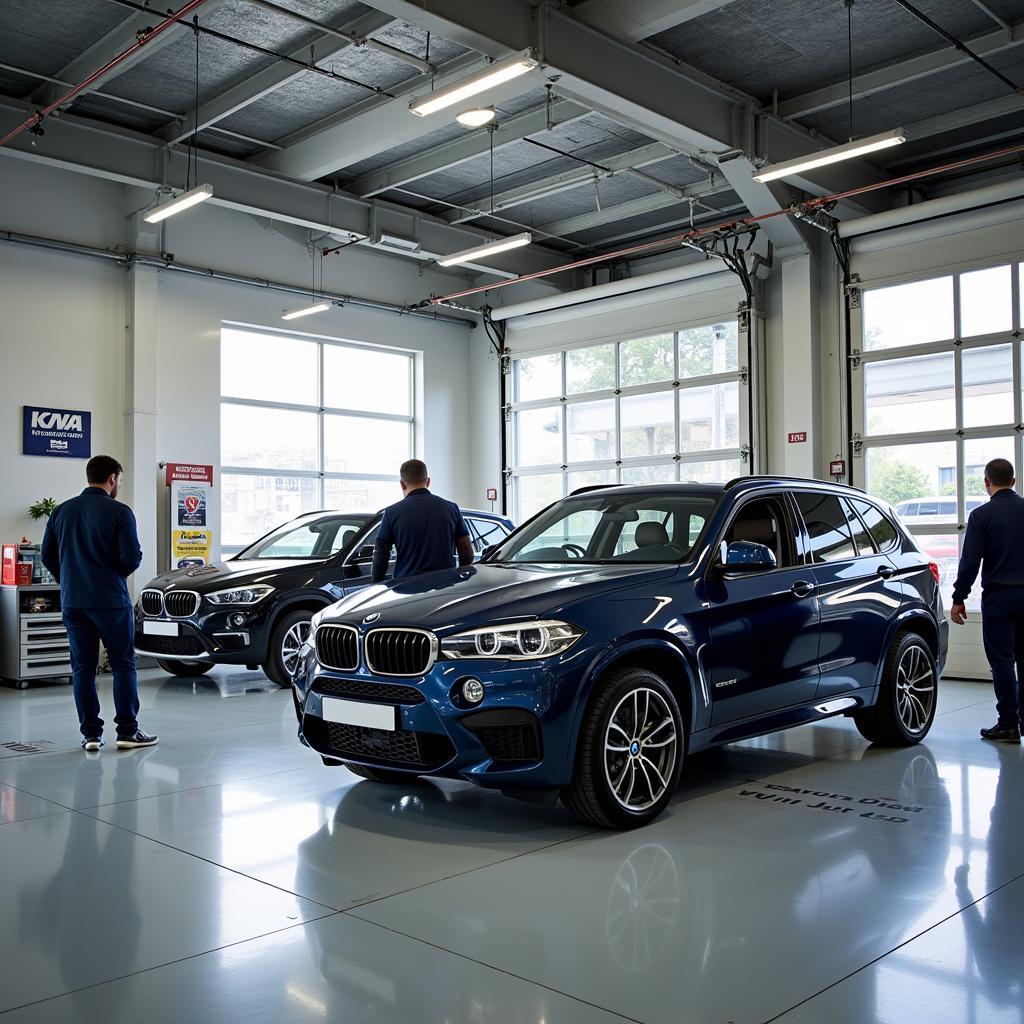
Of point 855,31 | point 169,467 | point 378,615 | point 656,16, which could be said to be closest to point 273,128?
point 169,467

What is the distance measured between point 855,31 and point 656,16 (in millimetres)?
1959

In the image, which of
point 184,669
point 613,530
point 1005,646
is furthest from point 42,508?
point 1005,646

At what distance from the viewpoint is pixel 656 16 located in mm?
8195

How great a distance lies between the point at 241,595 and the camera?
8.87m

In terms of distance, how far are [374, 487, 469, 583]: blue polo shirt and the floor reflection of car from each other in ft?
7.22

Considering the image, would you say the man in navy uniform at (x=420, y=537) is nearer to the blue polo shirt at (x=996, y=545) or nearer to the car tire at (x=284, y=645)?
the car tire at (x=284, y=645)

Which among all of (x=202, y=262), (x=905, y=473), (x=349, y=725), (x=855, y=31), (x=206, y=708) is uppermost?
(x=855, y=31)

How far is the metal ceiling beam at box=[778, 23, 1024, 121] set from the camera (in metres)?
8.87

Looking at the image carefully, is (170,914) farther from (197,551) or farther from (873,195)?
(873,195)

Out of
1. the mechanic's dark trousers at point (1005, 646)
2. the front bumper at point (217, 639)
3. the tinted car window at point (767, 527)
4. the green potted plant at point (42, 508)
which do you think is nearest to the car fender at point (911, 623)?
the mechanic's dark trousers at point (1005, 646)

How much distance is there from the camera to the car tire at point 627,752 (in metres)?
4.23

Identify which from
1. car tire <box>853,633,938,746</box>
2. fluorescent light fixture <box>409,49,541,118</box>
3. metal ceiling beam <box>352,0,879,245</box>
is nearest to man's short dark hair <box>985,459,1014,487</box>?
car tire <box>853,633,938,746</box>

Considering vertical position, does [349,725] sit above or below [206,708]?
above

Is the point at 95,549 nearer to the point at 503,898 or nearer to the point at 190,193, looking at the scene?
the point at 503,898
